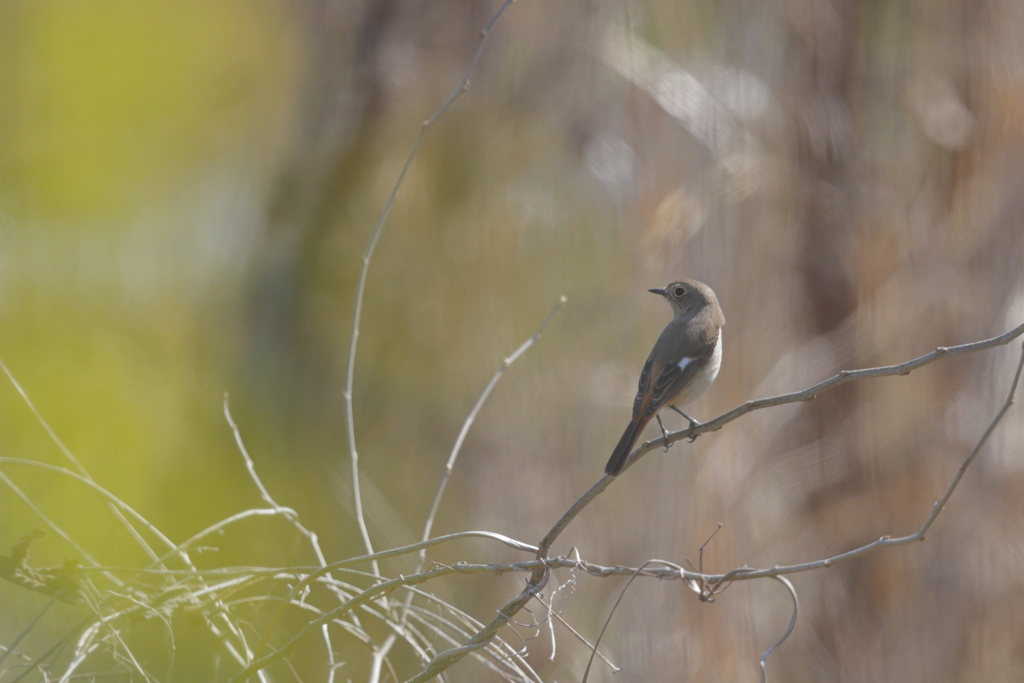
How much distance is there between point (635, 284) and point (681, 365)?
1539 mm

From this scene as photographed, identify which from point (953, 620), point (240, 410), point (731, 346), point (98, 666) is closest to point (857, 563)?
point (953, 620)

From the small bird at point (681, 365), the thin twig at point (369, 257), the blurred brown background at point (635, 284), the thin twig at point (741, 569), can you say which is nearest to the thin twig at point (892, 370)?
the thin twig at point (741, 569)

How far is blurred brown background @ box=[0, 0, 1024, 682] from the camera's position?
400cm

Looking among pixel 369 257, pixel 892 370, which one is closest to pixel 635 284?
pixel 369 257

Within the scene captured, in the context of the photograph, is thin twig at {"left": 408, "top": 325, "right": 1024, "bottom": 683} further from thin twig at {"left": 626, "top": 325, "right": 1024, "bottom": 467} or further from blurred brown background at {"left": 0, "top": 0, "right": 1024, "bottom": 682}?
blurred brown background at {"left": 0, "top": 0, "right": 1024, "bottom": 682}

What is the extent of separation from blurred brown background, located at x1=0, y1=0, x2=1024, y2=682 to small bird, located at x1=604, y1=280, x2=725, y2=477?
1265 millimetres

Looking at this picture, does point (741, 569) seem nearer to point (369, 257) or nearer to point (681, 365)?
point (369, 257)

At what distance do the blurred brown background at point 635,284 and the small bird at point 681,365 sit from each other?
1.26m

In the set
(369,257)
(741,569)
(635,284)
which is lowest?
(741,569)

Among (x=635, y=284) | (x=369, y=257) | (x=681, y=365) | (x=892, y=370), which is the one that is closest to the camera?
(x=892, y=370)

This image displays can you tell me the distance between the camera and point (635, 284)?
4039 mm

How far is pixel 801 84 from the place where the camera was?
4.44 m

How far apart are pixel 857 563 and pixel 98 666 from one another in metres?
4.01

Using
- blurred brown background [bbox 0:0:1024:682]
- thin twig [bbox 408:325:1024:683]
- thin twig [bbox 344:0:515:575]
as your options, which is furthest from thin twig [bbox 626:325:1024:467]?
blurred brown background [bbox 0:0:1024:682]
